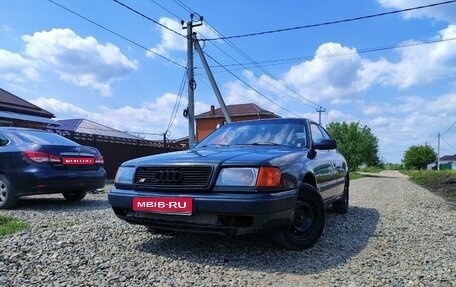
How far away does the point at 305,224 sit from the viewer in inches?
166

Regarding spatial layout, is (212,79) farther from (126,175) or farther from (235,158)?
(235,158)

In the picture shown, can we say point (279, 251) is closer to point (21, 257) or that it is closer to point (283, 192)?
point (283, 192)

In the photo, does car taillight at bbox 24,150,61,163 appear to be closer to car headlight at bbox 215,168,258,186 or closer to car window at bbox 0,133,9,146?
car window at bbox 0,133,9,146

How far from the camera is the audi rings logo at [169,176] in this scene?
3.75m

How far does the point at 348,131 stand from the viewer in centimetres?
5475

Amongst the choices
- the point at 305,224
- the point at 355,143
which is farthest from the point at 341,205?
the point at 355,143

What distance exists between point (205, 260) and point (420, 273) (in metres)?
1.87

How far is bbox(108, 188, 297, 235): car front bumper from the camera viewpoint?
3398mm

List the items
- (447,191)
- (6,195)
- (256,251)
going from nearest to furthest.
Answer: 1. (256,251)
2. (6,195)
3. (447,191)

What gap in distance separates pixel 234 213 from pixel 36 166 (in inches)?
182

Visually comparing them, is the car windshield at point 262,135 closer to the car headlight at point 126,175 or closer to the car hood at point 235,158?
the car hood at point 235,158

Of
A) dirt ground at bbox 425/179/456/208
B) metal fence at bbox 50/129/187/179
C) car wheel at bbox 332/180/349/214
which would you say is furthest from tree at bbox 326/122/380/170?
car wheel at bbox 332/180/349/214

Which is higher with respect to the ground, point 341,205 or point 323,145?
point 323,145

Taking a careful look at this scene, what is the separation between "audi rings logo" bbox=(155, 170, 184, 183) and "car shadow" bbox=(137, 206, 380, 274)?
0.72 meters
